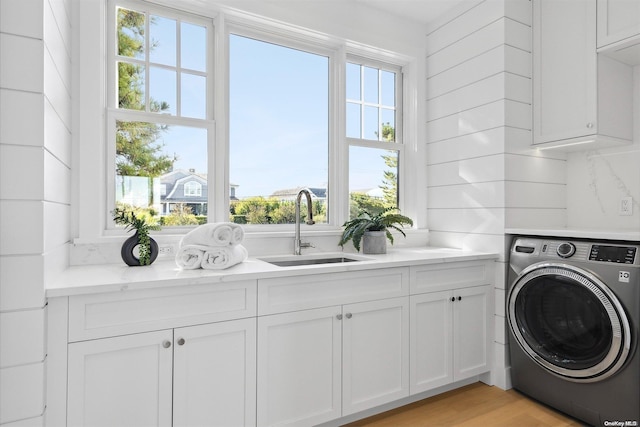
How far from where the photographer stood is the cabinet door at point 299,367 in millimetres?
1642

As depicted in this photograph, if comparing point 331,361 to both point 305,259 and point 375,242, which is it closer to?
point 305,259

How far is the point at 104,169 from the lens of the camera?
195cm

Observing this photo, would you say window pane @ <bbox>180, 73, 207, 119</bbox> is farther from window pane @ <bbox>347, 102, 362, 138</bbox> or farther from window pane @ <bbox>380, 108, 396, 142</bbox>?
window pane @ <bbox>380, 108, 396, 142</bbox>

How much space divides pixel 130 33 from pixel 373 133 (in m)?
1.73

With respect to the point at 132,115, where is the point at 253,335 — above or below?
below

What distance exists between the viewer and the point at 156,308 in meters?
1.44

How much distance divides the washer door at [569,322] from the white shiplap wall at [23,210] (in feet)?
7.63

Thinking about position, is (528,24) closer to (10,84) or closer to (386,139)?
(386,139)

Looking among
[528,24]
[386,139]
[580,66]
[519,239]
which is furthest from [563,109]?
[386,139]

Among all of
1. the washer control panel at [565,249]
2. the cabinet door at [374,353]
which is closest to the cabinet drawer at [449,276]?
the cabinet door at [374,353]

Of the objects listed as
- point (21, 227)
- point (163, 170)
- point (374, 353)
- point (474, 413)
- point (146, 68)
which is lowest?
point (474, 413)

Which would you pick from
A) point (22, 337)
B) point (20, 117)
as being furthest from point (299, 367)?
point (20, 117)

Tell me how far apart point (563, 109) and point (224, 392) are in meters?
2.46

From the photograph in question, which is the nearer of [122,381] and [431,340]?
[122,381]
